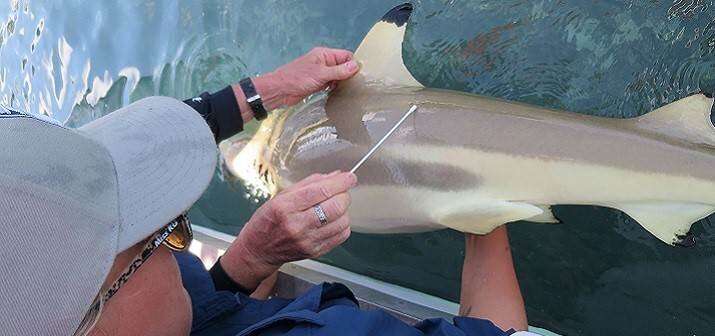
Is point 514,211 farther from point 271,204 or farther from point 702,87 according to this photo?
point 702,87

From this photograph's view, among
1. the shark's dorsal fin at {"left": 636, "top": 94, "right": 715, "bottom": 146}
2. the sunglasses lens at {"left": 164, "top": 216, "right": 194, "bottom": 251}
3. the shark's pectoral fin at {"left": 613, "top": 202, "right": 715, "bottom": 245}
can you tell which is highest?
the shark's dorsal fin at {"left": 636, "top": 94, "right": 715, "bottom": 146}

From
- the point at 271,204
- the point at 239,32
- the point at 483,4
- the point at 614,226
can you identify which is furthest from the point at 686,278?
the point at 239,32

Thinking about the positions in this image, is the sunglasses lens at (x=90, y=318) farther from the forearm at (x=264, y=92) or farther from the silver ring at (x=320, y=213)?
the forearm at (x=264, y=92)

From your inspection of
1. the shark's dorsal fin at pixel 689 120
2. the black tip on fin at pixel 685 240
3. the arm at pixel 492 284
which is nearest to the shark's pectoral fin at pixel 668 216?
the black tip on fin at pixel 685 240

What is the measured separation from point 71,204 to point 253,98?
1367 mm

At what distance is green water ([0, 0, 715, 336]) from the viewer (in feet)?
6.93

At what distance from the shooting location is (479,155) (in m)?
1.78

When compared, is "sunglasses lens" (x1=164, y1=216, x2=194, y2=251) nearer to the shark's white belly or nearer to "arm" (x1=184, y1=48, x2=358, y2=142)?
the shark's white belly

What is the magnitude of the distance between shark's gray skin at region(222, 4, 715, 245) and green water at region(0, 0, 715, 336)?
0.44 m

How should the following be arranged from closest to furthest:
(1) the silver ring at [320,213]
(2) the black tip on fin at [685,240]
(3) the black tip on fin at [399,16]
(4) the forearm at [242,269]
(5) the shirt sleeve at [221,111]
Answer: (1) the silver ring at [320,213] → (2) the black tip on fin at [685,240] → (4) the forearm at [242,269] → (3) the black tip on fin at [399,16] → (5) the shirt sleeve at [221,111]

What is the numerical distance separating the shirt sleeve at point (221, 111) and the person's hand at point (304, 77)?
39 mm

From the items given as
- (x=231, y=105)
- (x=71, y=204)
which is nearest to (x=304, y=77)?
(x=231, y=105)

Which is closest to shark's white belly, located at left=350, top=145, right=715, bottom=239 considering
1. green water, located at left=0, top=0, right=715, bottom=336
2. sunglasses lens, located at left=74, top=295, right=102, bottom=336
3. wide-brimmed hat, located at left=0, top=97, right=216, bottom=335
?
green water, located at left=0, top=0, right=715, bottom=336

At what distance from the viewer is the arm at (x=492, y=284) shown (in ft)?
5.53
